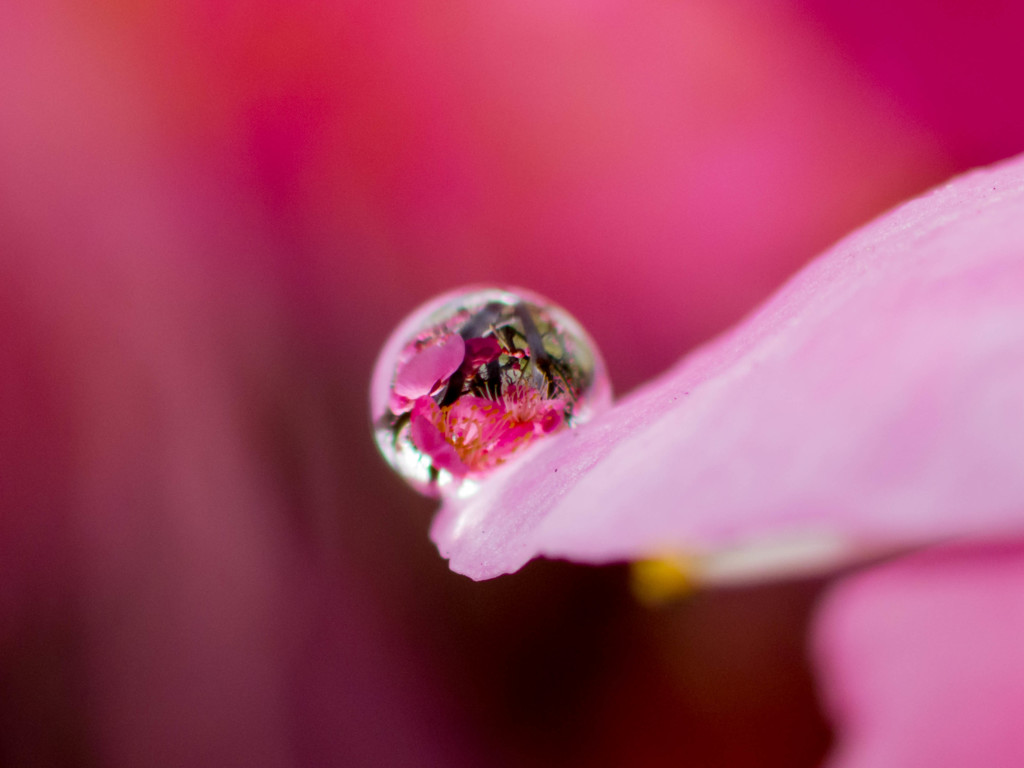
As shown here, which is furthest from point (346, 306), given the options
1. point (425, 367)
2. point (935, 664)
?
point (935, 664)

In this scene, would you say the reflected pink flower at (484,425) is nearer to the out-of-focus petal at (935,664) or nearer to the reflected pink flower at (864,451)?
the reflected pink flower at (864,451)

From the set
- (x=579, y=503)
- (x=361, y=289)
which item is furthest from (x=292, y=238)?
(x=579, y=503)

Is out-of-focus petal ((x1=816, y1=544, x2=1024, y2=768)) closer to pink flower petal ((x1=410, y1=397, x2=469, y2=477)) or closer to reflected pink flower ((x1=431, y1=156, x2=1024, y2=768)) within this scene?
reflected pink flower ((x1=431, y1=156, x2=1024, y2=768))

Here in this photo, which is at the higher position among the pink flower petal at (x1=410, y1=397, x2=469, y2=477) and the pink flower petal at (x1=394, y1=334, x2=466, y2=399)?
the pink flower petal at (x1=394, y1=334, x2=466, y2=399)

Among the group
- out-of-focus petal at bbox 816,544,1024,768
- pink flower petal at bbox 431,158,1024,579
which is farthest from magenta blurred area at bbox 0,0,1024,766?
pink flower petal at bbox 431,158,1024,579

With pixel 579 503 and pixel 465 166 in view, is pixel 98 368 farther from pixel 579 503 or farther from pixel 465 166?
pixel 579 503

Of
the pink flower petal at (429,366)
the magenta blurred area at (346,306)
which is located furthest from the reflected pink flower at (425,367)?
the magenta blurred area at (346,306)

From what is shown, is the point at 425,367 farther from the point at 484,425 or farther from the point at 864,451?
the point at 864,451
